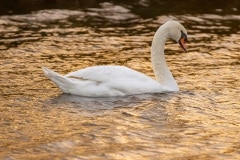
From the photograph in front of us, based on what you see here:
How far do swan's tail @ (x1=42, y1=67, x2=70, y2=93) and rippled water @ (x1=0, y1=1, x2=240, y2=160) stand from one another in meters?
0.21

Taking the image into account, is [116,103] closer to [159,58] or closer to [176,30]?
[159,58]

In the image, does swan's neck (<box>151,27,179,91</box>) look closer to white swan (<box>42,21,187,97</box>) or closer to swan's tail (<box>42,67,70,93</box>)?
white swan (<box>42,21,187,97</box>)

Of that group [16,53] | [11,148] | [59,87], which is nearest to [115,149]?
[11,148]

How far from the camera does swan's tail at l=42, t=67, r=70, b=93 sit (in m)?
11.4

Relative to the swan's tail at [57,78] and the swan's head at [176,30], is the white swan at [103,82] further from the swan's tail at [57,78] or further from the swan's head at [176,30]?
the swan's head at [176,30]

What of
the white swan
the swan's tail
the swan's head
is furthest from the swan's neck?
the swan's tail

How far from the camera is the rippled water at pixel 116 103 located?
873cm

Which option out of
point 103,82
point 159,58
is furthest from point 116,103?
point 159,58

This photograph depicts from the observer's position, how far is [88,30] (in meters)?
19.5

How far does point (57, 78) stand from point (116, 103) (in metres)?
1.12

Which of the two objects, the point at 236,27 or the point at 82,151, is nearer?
the point at 82,151

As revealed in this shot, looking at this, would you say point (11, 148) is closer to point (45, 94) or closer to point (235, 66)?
point (45, 94)

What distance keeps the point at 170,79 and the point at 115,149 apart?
12.2 ft

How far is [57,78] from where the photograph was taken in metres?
11.4
